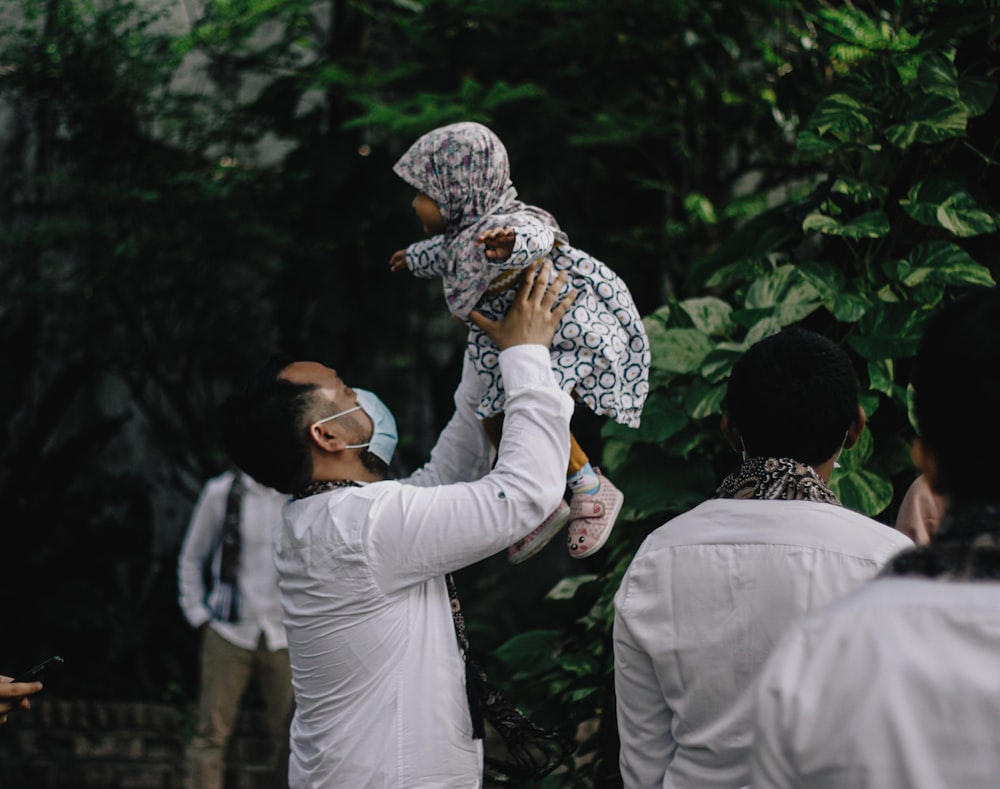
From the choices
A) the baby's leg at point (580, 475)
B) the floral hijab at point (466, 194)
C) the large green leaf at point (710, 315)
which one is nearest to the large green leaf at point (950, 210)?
the large green leaf at point (710, 315)

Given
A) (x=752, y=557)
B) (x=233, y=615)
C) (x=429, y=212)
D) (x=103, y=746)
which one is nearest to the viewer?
(x=752, y=557)

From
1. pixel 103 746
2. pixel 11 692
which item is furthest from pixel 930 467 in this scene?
pixel 103 746

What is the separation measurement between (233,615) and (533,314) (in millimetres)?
3230

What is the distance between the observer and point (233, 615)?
5000 mm

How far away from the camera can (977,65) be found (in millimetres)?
2955

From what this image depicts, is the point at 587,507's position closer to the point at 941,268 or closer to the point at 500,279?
the point at 500,279

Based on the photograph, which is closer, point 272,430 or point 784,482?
point 784,482

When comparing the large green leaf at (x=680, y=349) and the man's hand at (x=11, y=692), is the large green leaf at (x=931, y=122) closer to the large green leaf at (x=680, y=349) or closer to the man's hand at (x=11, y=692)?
the large green leaf at (x=680, y=349)

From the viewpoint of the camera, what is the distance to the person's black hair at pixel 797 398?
184 centimetres

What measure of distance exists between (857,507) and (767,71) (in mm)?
3083

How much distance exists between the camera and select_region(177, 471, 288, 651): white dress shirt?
5.02m

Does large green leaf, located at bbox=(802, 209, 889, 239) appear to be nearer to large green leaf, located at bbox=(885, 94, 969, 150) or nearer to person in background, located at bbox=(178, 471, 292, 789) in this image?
large green leaf, located at bbox=(885, 94, 969, 150)

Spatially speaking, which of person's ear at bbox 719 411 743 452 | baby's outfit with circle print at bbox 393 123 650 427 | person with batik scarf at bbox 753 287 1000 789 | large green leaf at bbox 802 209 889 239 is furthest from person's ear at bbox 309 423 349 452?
large green leaf at bbox 802 209 889 239

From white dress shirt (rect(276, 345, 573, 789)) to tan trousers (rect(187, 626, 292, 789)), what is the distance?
2872 millimetres
